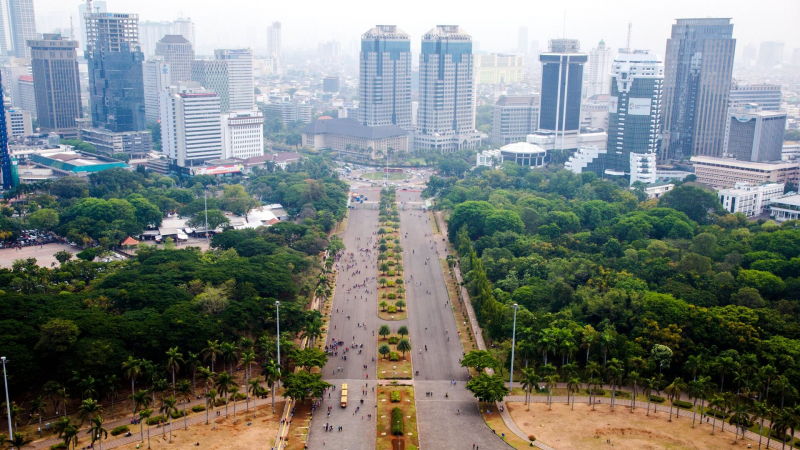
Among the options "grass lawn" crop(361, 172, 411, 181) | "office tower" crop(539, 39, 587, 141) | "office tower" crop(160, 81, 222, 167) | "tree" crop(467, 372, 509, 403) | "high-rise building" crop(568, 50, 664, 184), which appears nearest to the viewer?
"tree" crop(467, 372, 509, 403)

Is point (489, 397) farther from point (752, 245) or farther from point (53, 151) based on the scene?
point (53, 151)

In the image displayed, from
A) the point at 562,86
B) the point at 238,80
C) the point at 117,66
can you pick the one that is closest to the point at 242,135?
the point at 117,66

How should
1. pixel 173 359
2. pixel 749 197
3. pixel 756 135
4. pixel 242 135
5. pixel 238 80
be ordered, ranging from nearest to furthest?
pixel 173 359
pixel 749 197
pixel 756 135
pixel 242 135
pixel 238 80

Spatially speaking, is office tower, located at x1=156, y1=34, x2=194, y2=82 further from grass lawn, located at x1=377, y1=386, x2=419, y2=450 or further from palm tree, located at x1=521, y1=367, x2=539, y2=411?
palm tree, located at x1=521, y1=367, x2=539, y2=411

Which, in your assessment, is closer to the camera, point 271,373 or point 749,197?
point 271,373

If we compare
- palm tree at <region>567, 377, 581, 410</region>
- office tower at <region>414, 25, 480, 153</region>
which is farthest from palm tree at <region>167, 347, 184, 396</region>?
office tower at <region>414, 25, 480, 153</region>

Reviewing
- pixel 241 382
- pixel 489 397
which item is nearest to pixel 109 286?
pixel 241 382

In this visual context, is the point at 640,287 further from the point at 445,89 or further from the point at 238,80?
the point at 238,80
